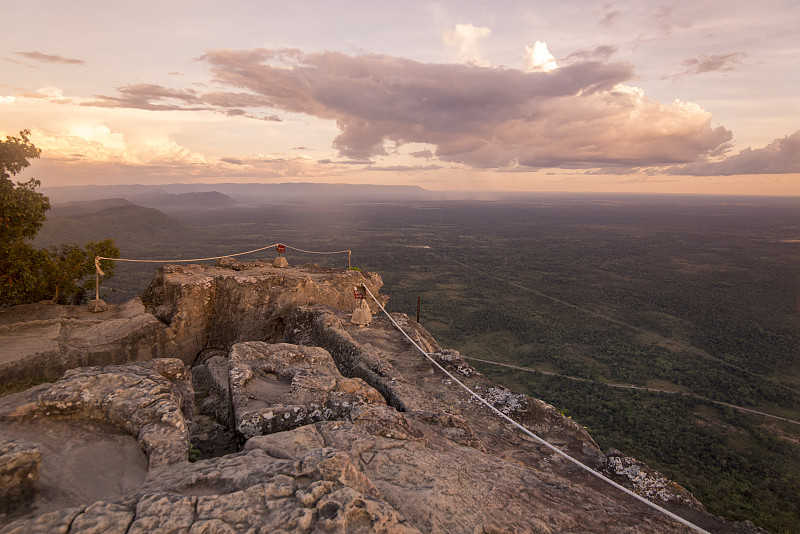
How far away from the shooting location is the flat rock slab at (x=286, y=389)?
23.0 feet

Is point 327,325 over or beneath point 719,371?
over

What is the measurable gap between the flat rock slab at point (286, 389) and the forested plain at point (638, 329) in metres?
8.07

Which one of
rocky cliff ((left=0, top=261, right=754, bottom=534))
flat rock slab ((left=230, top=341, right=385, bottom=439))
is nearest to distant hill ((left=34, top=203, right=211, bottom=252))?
rocky cliff ((left=0, top=261, right=754, bottom=534))

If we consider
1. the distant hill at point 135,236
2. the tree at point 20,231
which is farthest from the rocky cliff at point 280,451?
A: the distant hill at point 135,236

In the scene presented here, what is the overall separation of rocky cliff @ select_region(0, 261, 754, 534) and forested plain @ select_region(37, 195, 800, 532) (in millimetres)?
5185

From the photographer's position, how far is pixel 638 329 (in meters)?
54.6

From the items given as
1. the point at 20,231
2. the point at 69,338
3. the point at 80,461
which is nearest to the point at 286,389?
the point at 80,461

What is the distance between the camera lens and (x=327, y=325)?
13789 millimetres

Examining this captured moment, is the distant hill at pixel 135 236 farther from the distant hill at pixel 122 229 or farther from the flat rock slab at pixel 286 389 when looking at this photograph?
the flat rock slab at pixel 286 389

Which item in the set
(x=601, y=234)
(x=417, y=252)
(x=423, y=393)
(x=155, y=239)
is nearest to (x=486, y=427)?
(x=423, y=393)

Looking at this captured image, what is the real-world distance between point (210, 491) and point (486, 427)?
6.96 meters

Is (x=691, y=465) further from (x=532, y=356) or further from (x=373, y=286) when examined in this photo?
(x=373, y=286)

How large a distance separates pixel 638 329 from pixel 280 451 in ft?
198

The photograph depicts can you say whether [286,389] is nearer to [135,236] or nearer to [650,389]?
[650,389]
